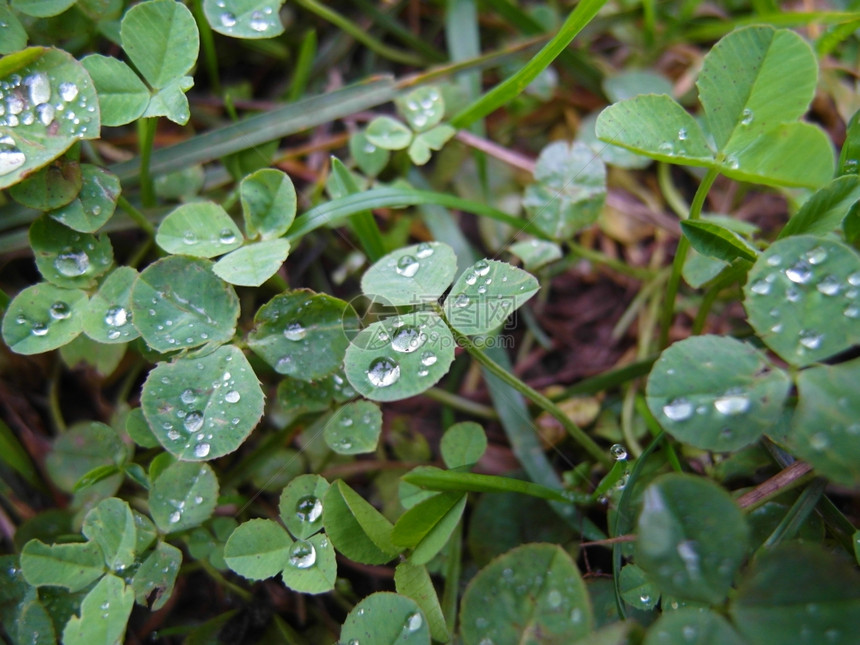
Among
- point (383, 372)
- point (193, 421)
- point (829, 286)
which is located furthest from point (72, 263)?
point (829, 286)

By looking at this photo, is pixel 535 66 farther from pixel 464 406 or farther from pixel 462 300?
pixel 464 406

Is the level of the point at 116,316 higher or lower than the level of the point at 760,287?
lower

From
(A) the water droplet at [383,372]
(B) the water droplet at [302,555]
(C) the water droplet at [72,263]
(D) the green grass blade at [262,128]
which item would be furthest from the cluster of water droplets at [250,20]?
Answer: (B) the water droplet at [302,555]

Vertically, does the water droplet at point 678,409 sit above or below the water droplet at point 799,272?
below

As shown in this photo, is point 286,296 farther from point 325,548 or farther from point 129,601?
point 129,601

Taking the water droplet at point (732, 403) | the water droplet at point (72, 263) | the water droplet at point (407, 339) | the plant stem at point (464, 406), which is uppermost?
the water droplet at point (732, 403)

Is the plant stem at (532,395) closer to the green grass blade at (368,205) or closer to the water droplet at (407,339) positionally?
the water droplet at (407,339)

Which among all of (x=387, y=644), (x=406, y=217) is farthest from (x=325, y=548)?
(x=406, y=217)
